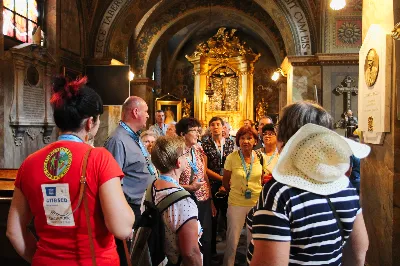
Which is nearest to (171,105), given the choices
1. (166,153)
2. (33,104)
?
(33,104)

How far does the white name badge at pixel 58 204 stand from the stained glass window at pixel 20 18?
645 cm

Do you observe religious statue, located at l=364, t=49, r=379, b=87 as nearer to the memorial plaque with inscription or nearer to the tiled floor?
the tiled floor

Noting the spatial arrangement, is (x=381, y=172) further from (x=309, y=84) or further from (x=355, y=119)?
(x=309, y=84)

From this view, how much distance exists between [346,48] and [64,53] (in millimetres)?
7134

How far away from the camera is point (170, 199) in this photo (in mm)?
2352

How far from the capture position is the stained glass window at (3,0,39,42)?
7340 millimetres

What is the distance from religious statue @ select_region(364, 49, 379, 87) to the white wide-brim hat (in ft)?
10.1

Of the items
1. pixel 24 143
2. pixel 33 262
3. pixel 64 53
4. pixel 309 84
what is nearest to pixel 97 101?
pixel 33 262

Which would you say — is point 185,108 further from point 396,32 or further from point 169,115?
point 396,32

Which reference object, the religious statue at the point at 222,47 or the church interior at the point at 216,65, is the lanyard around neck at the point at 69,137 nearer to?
the church interior at the point at 216,65

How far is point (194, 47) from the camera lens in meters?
23.0

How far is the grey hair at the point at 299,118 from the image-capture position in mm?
1668

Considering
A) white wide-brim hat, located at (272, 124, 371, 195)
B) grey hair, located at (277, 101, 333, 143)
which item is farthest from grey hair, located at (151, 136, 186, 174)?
white wide-brim hat, located at (272, 124, 371, 195)

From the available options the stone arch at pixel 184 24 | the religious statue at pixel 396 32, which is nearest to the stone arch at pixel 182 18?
the stone arch at pixel 184 24
